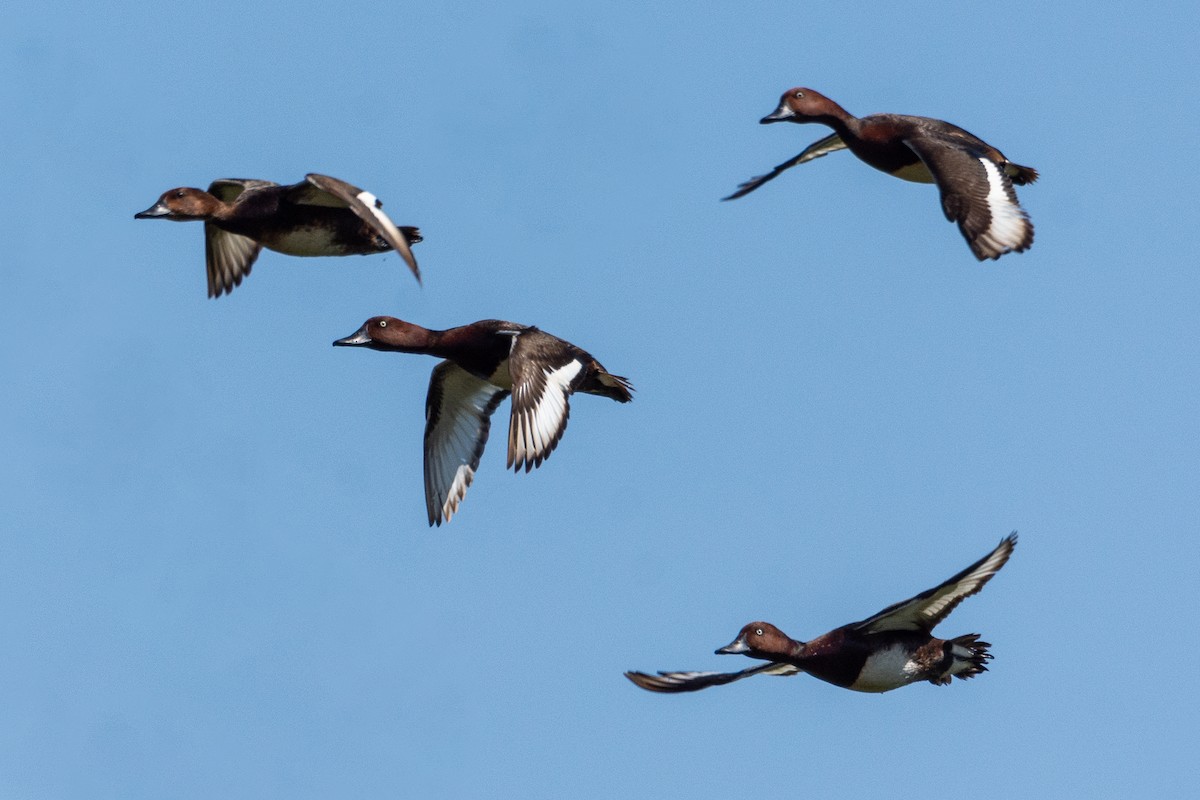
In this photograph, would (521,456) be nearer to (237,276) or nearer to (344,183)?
(344,183)

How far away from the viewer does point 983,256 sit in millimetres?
14953

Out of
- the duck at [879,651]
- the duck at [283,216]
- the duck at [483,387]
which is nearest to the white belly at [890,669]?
the duck at [879,651]

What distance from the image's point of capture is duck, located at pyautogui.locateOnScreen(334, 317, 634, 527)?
15992mm

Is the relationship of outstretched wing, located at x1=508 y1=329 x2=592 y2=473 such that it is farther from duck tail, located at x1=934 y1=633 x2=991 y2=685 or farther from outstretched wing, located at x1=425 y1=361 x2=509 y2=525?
duck tail, located at x1=934 y1=633 x2=991 y2=685

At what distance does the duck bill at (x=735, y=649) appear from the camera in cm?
1587

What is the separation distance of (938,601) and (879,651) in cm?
71

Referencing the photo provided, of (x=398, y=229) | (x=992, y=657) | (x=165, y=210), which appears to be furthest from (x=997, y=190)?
(x=165, y=210)

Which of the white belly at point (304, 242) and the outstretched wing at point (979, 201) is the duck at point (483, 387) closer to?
the white belly at point (304, 242)

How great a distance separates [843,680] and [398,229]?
498 cm

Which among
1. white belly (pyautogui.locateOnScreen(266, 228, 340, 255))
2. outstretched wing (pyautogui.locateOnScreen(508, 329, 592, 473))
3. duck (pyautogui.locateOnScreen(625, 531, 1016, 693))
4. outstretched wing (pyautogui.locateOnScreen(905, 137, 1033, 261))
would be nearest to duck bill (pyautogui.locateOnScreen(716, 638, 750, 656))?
duck (pyautogui.locateOnScreen(625, 531, 1016, 693))

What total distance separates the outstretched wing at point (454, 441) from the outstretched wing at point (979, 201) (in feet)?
15.7

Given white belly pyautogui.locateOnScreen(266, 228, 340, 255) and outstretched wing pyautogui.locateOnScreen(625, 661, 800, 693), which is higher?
white belly pyautogui.locateOnScreen(266, 228, 340, 255)

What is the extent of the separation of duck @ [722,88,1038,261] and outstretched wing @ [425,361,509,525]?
3.08 meters

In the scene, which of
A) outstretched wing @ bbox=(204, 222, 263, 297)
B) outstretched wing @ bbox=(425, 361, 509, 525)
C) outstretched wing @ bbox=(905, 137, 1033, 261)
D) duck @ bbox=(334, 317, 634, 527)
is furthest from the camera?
outstretched wing @ bbox=(425, 361, 509, 525)
